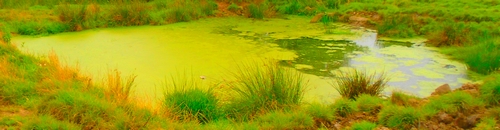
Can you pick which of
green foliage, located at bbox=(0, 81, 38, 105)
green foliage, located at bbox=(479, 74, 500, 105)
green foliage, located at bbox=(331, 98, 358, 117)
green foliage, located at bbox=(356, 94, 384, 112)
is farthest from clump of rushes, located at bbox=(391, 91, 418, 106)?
green foliage, located at bbox=(0, 81, 38, 105)

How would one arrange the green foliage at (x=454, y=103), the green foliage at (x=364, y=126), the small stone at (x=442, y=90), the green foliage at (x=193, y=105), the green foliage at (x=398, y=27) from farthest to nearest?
the green foliage at (x=398, y=27) < the small stone at (x=442, y=90) < the green foliage at (x=454, y=103) < the green foliage at (x=193, y=105) < the green foliage at (x=364, y=126)

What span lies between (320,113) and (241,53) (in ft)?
11.4

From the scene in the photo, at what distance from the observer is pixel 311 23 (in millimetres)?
11594

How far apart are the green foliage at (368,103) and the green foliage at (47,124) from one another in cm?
264

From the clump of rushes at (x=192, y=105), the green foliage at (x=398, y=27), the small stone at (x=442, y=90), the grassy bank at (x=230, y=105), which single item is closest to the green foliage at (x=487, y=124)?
the grassy bank at (x=230, y=105)

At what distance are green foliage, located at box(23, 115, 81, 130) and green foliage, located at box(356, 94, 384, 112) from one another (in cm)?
264

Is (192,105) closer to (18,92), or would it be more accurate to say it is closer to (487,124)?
(18,92)

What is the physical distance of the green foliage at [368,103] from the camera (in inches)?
179

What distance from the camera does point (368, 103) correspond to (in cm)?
460

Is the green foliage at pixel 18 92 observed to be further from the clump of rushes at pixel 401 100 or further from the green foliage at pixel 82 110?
the clump of rushes at pixel 401 100

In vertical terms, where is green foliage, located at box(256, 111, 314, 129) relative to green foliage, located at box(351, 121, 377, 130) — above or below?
above

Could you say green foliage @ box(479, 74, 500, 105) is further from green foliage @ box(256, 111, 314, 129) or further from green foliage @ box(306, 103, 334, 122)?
green foliage @ box(256, 111, 314, 129)

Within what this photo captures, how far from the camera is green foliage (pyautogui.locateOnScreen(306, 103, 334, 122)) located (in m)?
4.30

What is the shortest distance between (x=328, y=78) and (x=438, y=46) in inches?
129
